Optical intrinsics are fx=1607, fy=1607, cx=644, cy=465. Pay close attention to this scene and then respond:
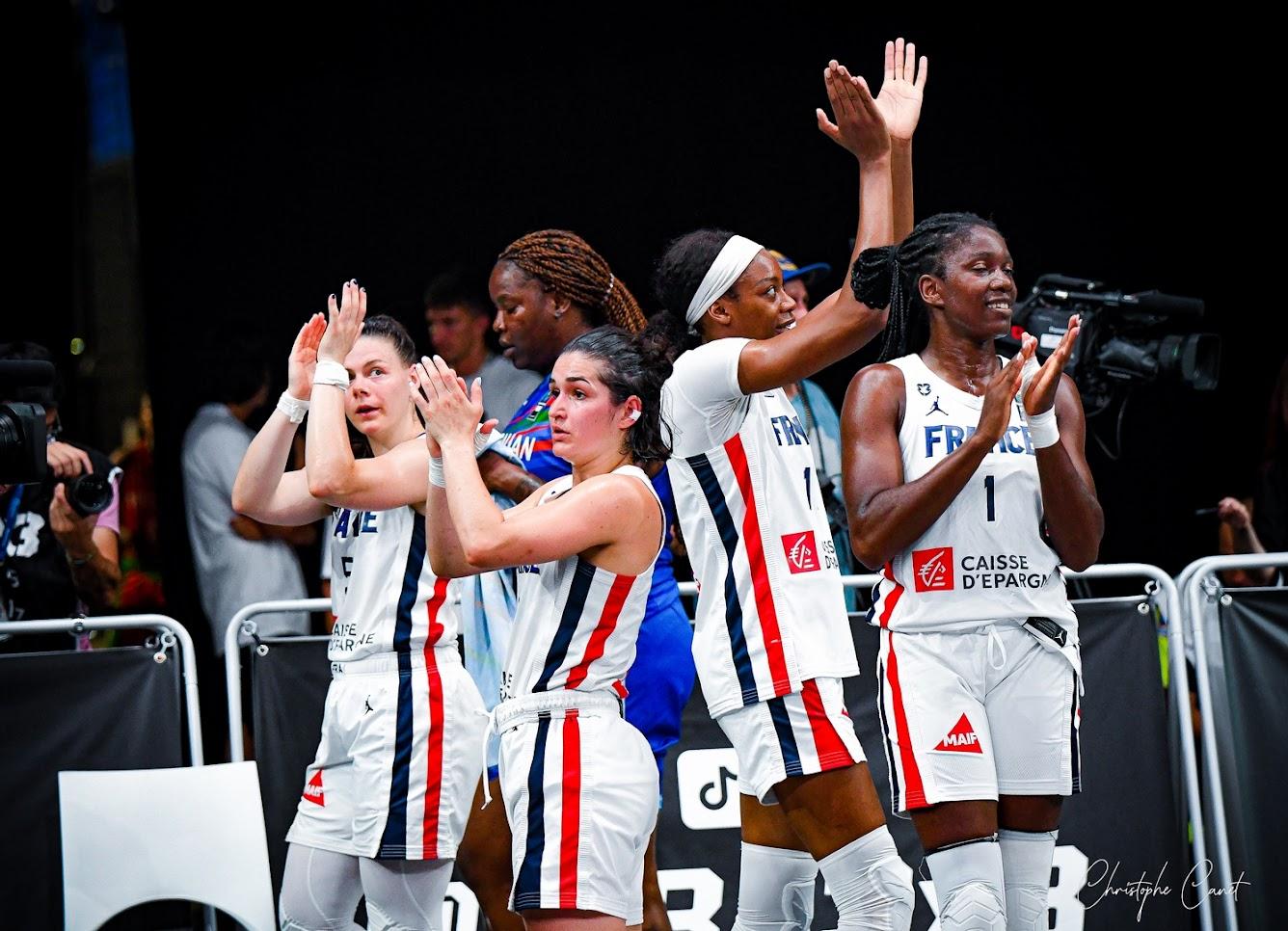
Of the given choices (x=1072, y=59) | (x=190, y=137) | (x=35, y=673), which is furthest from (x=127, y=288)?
(x=1072, y=59)

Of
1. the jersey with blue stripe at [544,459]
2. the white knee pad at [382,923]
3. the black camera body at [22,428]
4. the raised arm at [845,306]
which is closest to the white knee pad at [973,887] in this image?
the jersey with blue stripe at [544,459]

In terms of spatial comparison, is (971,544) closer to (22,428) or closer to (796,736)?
(796,736)

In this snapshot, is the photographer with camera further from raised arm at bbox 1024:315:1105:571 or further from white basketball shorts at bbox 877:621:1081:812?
raised arm at bbox 1024:315:1105:571

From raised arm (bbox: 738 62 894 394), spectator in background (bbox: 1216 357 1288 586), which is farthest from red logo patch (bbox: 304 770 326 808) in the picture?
spectator in background (bbox: 1216 357 1288 586)

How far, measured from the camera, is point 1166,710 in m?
5.07

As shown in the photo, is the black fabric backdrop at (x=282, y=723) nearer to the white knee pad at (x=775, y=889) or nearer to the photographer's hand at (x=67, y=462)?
the photographer's hand at (x=67, y=462)

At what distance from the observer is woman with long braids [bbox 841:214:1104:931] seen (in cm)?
361

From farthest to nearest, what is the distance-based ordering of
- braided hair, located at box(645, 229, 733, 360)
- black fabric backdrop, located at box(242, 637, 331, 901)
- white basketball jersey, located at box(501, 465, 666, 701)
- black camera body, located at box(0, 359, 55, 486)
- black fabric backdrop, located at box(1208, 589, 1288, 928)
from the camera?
black fabric backdrop, located at box(242, 637, 331, 901)
black fabric backdrop, located at box(1208, 589, 1288, 928)
black camera body, located at box(0, 359, 55, 486)
braided hair, located at box(645, 229, 733, 360)
white basketball jersey, located at box(501, 465, 666, 701)

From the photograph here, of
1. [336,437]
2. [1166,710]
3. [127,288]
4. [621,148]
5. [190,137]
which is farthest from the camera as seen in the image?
[127,288]

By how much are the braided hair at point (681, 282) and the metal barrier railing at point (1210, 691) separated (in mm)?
1812

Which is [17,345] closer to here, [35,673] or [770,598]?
[35,673]

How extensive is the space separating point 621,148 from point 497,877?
13.5ft

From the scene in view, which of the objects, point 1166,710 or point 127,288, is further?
point 127,288

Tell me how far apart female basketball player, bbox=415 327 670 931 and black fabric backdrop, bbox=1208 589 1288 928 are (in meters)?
2.32
